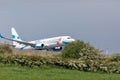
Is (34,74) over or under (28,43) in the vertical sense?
under

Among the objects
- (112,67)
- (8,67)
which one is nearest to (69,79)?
(8,67)

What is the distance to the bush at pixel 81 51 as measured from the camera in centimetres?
2472

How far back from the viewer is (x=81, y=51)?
25.2 metres

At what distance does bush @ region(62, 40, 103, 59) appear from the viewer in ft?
81.1

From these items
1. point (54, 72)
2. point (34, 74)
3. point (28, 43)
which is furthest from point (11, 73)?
point (28, 43)

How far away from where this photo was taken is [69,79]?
15.4m

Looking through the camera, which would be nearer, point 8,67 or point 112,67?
point 8,67

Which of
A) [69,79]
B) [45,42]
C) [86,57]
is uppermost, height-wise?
[45,42]

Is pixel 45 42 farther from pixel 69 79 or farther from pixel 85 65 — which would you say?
pixel 69 79

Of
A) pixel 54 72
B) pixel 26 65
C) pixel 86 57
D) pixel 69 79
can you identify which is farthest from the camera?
pixel 86 57

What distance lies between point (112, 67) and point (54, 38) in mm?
47099

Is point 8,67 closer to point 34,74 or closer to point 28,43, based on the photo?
point 34,74

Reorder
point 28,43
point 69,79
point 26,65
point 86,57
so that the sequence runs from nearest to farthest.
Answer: point 69,79 < point 26,65 < point 86,57 < point 28,43

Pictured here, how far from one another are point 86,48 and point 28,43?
4750 centimetres
